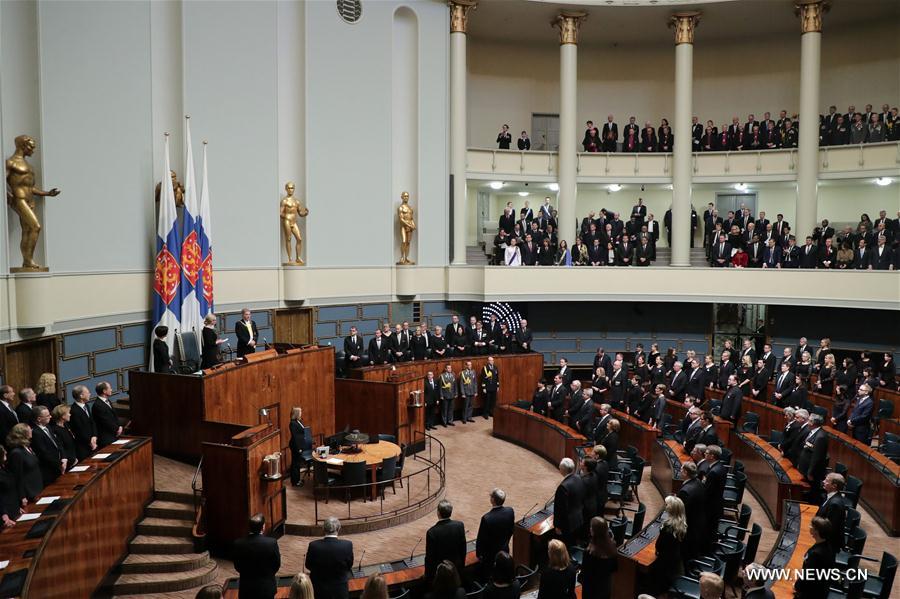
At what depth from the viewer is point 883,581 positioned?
20.5 ft

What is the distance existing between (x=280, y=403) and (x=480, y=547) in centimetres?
645

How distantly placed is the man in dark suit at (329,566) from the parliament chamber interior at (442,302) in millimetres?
22

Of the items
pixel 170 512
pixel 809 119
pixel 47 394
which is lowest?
pixel 170 512

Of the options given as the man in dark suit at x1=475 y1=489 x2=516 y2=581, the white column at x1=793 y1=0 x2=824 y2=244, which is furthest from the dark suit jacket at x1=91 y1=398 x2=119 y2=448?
the white column at x1=793 y1=0 x2=824 y2=244

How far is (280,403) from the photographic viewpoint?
489 inches

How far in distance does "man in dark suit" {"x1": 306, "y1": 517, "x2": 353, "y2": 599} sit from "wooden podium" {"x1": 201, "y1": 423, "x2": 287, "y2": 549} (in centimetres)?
305

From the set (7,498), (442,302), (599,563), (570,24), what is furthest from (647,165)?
(7,498)

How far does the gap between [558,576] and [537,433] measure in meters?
8.75

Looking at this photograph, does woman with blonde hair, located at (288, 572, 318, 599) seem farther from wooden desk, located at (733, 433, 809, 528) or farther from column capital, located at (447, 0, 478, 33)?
column capital, located at (447, 0, 478, 33)

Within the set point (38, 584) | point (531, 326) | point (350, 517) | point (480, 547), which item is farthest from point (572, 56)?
point (38, 584)

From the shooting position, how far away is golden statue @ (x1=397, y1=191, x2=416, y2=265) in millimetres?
19438

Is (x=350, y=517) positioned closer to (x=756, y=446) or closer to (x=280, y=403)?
(x=280, y=403)

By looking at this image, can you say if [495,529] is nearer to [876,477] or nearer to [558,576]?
[558,576]

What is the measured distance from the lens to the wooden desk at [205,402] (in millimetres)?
10102
